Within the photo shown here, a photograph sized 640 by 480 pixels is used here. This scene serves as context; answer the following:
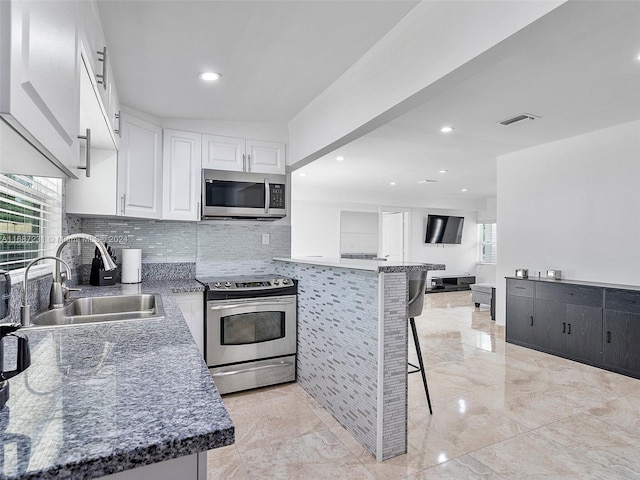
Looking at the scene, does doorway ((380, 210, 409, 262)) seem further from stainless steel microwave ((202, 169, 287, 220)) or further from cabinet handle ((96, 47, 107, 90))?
cabinet handle ((96, 47, 107, 90))

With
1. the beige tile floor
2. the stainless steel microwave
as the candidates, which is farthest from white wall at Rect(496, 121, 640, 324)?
the stainless steel microwave

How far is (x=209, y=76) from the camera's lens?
2.54m

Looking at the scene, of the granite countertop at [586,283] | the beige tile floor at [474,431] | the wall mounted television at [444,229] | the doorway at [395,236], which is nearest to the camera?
the beige tile floor at [474,431]

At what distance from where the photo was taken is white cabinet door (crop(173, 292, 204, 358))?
9.64 feet

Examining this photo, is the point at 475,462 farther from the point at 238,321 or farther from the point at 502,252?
the point at 502,252

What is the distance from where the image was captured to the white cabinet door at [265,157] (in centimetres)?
354

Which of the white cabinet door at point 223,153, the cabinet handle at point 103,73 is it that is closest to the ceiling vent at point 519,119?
the white cabinet door at point 223,153

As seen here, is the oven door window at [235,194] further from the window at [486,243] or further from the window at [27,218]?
the window at [486,243]

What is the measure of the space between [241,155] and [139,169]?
91 cm

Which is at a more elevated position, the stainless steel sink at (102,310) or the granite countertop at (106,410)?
the granite countertop at (106,410)

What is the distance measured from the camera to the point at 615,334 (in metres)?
3.47

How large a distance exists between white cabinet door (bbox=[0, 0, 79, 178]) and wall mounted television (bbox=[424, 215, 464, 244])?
8.94m

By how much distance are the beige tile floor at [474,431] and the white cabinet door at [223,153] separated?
2024 mm

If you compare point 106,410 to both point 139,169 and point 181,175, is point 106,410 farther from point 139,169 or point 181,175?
point 181,175
